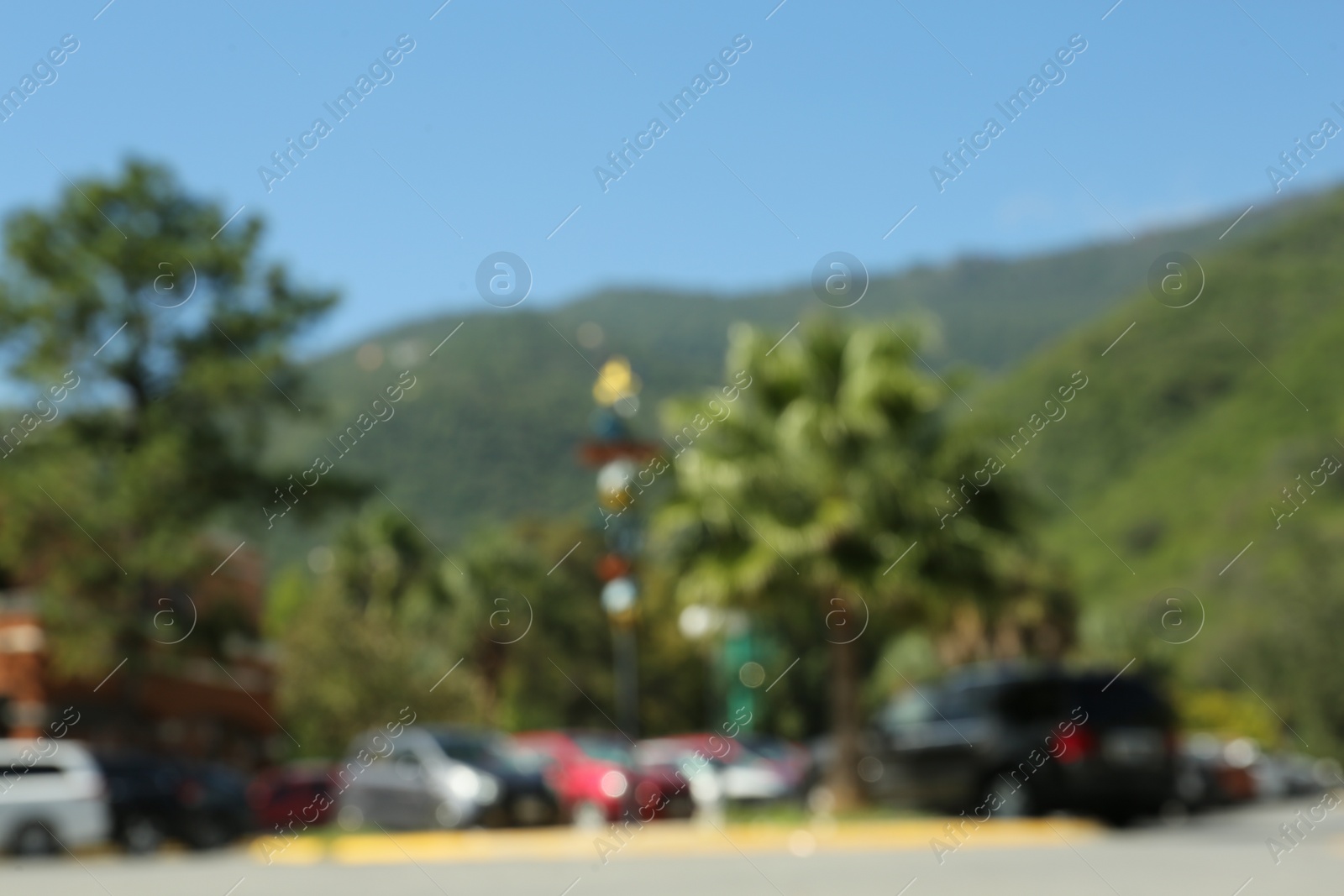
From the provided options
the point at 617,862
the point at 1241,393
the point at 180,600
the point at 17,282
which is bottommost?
the point at 1241,393

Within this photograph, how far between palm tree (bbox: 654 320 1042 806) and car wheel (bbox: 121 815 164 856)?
26.3 ft

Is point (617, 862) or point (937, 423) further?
point (937, 423)

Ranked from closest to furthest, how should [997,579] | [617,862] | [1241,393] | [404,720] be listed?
[617,862] → [997,579] → [404,720] → [1241,393]

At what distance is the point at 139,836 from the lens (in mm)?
20312

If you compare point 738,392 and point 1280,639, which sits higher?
point 738,392

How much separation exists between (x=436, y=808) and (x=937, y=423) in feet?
30.6

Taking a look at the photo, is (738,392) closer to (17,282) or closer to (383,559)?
(17,282)

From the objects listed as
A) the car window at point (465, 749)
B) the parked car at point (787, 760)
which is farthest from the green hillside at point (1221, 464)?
the car window at point (465, 749)

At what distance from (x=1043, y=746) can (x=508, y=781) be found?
8514 millimetres

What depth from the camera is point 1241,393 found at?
93.2m

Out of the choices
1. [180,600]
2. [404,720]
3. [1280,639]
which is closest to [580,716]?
[404,720]

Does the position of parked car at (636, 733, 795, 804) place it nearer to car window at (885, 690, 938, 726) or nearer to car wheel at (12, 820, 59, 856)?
car window at (885, 690, 938, 726)

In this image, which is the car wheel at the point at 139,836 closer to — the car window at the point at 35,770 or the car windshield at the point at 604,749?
the car window at the point at 35,770

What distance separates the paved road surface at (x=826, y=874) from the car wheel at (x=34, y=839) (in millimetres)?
3389
